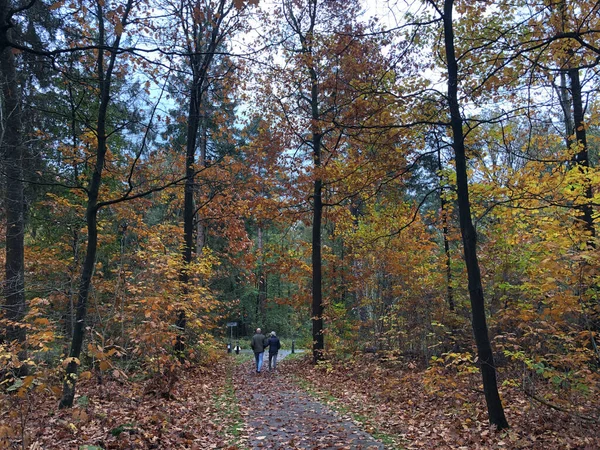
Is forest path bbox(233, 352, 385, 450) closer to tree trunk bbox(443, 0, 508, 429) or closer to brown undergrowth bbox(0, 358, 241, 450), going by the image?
brown undergrowth bbox(0, 358, 241, 450)

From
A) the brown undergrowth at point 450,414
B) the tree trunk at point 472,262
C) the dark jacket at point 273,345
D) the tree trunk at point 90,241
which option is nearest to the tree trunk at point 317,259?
the dark jacket at point 273,345

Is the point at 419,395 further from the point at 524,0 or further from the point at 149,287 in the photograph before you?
the point at 524,0

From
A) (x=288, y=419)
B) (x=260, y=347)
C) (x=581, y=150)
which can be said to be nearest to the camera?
(x=288, y=419)

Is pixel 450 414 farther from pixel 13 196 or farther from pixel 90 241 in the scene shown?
pixel 13 196

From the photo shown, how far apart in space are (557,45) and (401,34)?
2543mm

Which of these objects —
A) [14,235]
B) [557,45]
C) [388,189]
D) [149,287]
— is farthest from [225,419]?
[557,45]

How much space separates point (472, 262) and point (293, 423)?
14.8 feet

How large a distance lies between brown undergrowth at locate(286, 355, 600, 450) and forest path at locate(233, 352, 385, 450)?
502 millimetres

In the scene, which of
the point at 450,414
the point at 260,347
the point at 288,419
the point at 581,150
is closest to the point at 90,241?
the point at 288,419

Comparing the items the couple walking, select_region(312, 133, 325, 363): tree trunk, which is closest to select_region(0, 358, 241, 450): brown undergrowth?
the couple walking

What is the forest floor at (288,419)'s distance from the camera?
5785 mm

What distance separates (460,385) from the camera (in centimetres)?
926

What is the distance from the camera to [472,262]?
6738 mm

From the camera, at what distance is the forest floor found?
19.0ft
